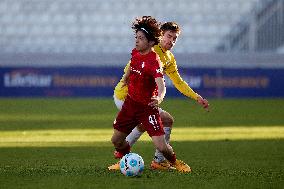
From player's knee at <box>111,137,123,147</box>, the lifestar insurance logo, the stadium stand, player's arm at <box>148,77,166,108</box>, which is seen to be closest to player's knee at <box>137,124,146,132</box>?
player's knee at <box>111,137,123,147</box>

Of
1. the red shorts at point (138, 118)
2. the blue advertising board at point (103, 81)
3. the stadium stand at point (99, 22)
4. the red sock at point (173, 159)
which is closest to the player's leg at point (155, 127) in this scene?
the red shorts at point (138, 118)

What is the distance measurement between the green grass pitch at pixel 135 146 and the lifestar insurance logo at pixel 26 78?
3.22 meters

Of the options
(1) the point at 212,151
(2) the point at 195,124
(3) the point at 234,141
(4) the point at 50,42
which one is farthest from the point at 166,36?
(4) the point at 50,42

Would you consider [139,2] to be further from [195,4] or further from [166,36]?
[166,36]

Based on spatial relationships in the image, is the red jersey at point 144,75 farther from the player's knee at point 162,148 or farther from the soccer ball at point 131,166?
the soccer ball at point 131,166

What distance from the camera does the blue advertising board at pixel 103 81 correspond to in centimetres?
2831

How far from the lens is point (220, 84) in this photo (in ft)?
Result: 93.8

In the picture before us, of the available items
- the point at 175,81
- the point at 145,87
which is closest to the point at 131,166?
the point at 145,87

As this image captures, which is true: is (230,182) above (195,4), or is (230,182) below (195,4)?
below

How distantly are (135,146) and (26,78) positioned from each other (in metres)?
15.9

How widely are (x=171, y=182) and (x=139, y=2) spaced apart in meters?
29.9

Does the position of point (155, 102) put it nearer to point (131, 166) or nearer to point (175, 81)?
point (131, 166)

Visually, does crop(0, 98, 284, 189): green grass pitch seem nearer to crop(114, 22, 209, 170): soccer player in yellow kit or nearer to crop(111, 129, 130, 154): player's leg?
crop(111, 129, 130, 154): player's leg

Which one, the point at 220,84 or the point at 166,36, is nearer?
the point at 166,36
